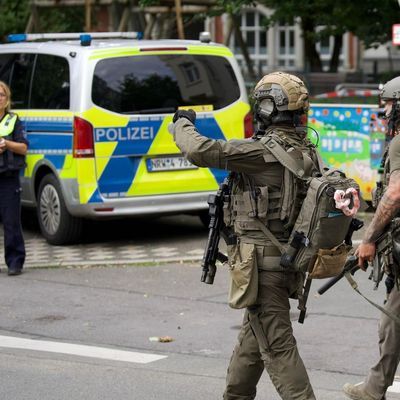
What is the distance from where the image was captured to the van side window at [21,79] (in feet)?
39.0

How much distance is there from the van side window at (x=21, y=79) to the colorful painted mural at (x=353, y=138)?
3251 mm

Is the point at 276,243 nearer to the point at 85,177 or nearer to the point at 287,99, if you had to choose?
the point at 287,99

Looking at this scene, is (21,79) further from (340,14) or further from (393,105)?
(340,14)

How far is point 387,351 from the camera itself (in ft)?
19.5

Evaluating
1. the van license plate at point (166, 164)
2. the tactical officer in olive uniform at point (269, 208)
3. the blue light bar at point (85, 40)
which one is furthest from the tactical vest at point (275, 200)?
the blue light bar at point (85, 40)

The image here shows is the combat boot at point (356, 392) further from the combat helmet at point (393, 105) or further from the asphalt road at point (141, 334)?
the combat helmet at point (393, 105)

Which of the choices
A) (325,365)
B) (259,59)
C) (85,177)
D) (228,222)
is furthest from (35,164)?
(259,59)

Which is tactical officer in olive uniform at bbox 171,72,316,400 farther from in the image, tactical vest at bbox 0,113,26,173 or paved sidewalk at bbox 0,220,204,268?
paved sidewalk at bbox 0,220,204,268

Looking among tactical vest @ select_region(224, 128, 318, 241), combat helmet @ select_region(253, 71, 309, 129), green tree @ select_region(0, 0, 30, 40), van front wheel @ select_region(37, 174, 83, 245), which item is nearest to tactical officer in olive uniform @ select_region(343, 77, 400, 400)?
tactical vest @ select_region(224, 128, 318, 241)

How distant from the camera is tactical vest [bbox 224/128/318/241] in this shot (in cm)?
520

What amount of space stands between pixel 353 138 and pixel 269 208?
312 inches

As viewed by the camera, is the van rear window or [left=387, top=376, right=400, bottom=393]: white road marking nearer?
[left=387, top=376, right=400, bottom=393]: white road marking

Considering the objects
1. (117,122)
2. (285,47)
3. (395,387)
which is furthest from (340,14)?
(285,47)

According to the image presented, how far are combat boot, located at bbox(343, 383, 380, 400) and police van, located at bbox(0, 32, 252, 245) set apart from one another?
5.24 m
